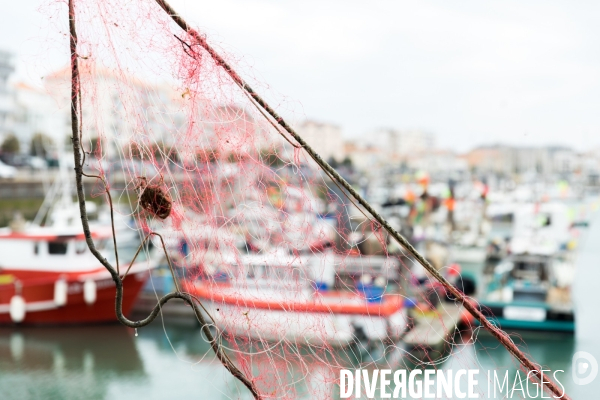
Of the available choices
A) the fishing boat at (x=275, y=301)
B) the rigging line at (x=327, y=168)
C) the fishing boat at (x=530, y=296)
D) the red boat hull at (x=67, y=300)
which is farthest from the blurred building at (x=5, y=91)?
the rigging line at (x=327, y=168)

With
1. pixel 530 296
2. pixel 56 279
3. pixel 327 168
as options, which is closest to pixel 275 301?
pixel 327 168

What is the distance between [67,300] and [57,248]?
0.96 metres

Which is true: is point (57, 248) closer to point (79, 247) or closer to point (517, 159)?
point (79, 247)

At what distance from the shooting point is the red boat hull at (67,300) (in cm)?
1068

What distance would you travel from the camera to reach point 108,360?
9383mm

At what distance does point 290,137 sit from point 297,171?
17 centimetres

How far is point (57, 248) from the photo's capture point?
10.7 metres

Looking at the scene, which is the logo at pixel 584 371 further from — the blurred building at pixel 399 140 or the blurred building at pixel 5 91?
the blurred building at pixel 399 140

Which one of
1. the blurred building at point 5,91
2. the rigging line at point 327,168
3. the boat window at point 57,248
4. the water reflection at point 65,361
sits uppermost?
the blurred building at point 5,91

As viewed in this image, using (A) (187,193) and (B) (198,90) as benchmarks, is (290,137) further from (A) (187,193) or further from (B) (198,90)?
(A) (187,193)

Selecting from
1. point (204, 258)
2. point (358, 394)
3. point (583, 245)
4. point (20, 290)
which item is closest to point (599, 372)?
point (358, 394)

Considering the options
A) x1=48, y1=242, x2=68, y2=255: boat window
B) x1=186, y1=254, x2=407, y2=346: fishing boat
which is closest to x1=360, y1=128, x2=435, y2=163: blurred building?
x1=48, y1=242, x2=68, y2=255: boat window

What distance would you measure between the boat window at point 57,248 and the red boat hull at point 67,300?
419 millimetres

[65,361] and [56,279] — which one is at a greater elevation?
[56,279]
